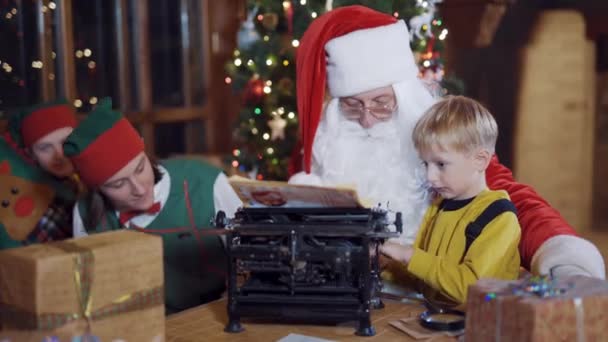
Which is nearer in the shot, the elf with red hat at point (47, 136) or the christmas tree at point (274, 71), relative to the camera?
the elf with red hat at point (47, 136)

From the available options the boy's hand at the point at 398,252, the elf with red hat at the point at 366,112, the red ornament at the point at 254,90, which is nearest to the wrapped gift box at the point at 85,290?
the boy's hand at the point at 398,252

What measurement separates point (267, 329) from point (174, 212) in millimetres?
783

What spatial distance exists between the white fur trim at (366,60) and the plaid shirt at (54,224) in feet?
3.98

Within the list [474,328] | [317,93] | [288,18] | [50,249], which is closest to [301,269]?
[474,328]

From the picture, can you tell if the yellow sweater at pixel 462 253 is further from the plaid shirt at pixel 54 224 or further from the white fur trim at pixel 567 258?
Answer: the plaid shirt at pixel 54 224

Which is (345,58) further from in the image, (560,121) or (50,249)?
(560,121)

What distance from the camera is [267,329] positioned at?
1.69 meters

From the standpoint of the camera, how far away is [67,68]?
14.3 ft

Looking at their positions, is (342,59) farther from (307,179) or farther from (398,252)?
(398,252)

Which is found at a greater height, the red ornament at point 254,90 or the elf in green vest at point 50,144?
the red ornament at point 254,90

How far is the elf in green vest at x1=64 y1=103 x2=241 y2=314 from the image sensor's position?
221 centimetres

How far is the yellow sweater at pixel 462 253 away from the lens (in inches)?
67.7

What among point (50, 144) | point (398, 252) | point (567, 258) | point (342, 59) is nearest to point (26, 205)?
point (50, 144)

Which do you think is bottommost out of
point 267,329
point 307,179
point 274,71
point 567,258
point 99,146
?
point 267,329
